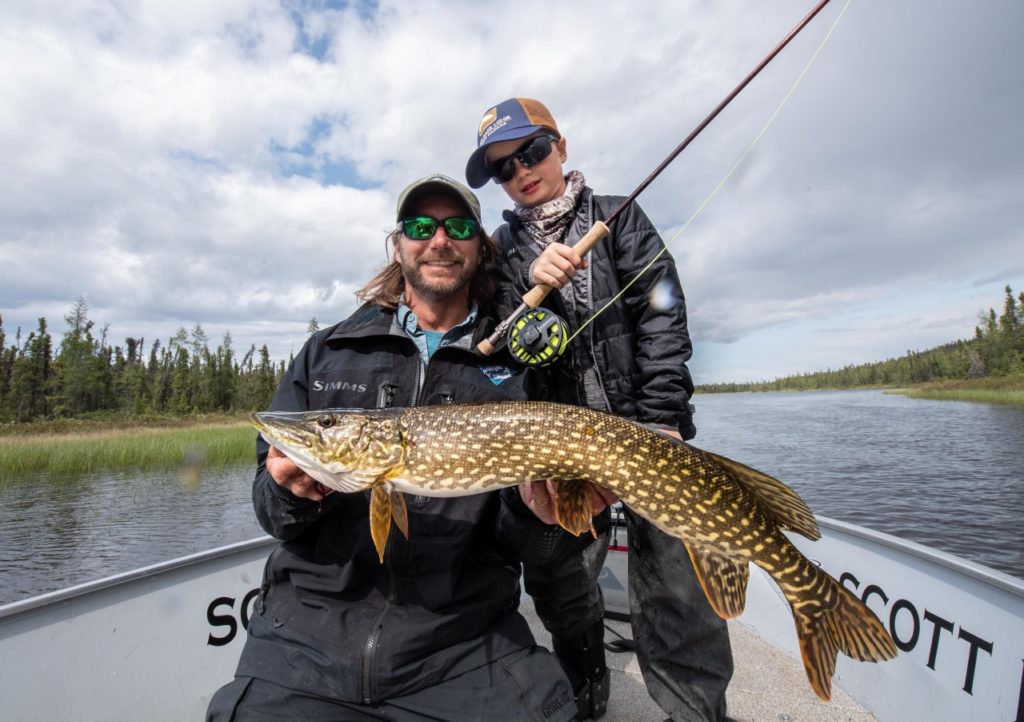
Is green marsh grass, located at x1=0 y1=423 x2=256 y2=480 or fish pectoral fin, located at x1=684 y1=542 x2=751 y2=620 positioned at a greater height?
fish pectoral fin, located at x1=684 y1=542 x2=751 y2=620

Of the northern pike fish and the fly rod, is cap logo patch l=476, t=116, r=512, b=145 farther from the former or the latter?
the northern pike fish

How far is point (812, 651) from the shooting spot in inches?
78.0

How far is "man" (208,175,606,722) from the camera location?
2.04 metres

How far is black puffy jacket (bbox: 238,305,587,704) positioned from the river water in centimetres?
953

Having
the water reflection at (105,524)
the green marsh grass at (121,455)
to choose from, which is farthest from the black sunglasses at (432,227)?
the green marsh grass at (121,455)

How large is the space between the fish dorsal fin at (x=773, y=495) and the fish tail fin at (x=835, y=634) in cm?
24

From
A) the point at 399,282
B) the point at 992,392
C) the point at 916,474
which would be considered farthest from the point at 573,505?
the point at 992,392

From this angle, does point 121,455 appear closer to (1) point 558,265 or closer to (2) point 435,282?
(2) point 435,282

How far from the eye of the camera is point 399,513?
214 cm

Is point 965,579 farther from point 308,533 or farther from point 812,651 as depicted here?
point 308,533

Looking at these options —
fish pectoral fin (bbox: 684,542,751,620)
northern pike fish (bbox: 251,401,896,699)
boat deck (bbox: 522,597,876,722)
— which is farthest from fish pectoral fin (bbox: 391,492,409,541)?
boat deck (bbox: 522,597,876,722)

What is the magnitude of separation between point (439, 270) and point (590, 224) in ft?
2.97

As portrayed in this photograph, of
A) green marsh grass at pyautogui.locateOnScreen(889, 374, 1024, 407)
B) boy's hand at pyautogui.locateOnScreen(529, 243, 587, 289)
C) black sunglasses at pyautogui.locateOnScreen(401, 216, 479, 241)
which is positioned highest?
black sunglasses at pyautogui.locateOnScreen(401, 216, 479, 241)

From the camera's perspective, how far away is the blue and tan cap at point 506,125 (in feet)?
9.43
